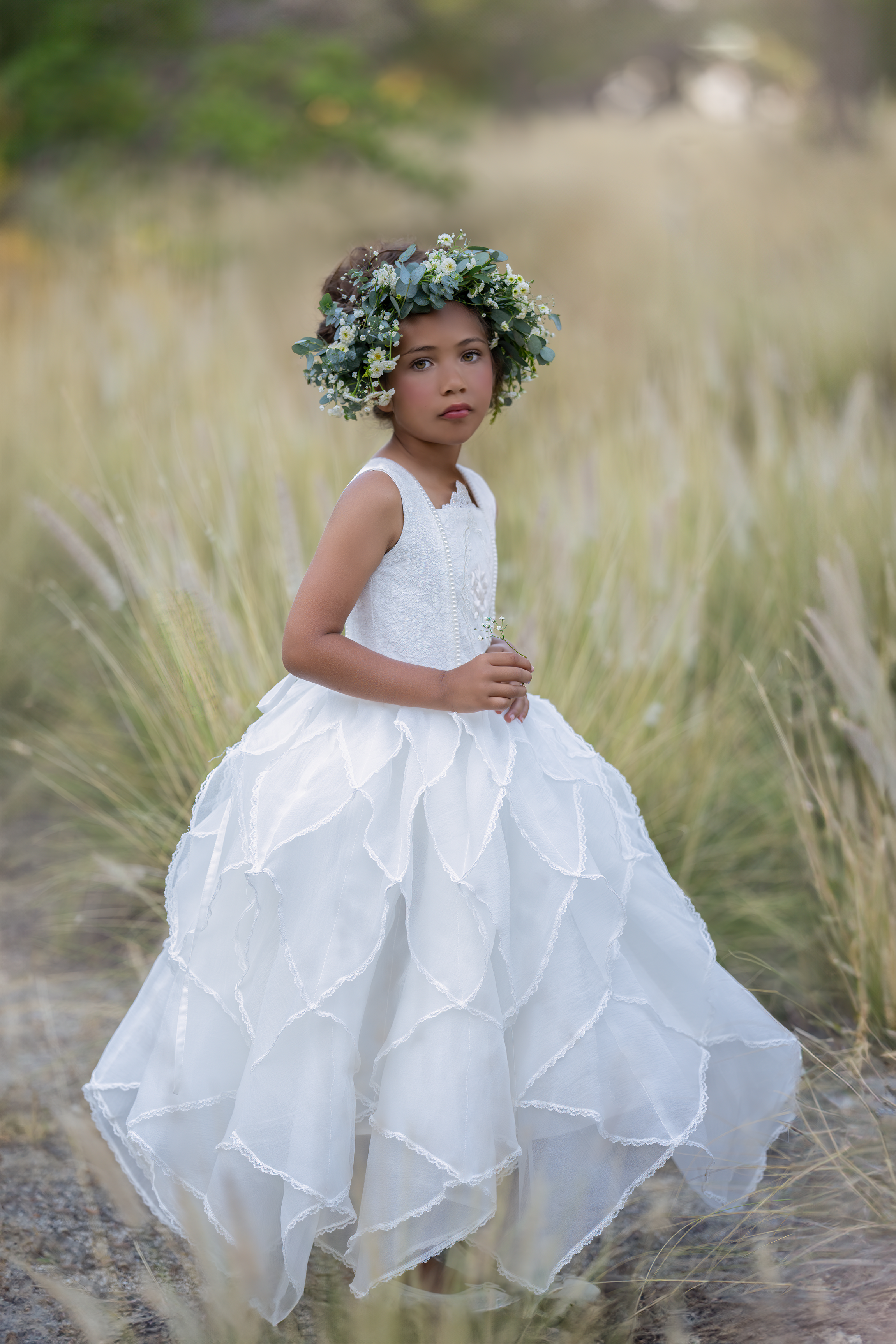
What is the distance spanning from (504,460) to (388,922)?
292 centimetres

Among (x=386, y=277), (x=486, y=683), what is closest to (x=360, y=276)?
(x=386, y=277)

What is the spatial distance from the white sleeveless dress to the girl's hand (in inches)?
2.1

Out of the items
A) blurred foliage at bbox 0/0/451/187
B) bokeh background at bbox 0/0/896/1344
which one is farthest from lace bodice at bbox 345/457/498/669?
blurred foliage at bbox 0/0/451/187

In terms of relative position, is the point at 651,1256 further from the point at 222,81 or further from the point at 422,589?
the point at 222,81

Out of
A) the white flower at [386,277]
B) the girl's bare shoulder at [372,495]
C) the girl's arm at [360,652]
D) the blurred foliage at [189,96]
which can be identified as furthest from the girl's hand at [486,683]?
the blurred foliage at [189,96]

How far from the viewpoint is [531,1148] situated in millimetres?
1621

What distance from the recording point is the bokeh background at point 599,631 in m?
1.88

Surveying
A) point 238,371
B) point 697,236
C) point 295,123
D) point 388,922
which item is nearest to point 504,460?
point 238,371

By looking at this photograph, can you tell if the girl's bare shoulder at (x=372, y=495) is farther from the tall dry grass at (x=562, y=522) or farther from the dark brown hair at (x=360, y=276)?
the tall dry grass at (x=562, y=522)

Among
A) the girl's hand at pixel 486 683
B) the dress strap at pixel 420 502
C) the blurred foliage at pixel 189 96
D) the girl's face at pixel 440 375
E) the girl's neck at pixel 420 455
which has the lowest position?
the girl's hand at pixel 486 683

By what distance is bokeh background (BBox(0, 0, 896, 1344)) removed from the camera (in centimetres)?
188

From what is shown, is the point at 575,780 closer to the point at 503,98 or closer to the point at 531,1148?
the point at 531,1148

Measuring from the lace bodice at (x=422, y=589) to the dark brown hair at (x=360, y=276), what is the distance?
175 millimetres

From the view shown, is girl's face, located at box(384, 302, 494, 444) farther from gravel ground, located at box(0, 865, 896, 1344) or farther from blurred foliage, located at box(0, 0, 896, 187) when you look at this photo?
blurred foliage, located at box(0, 0, 896, 187)
